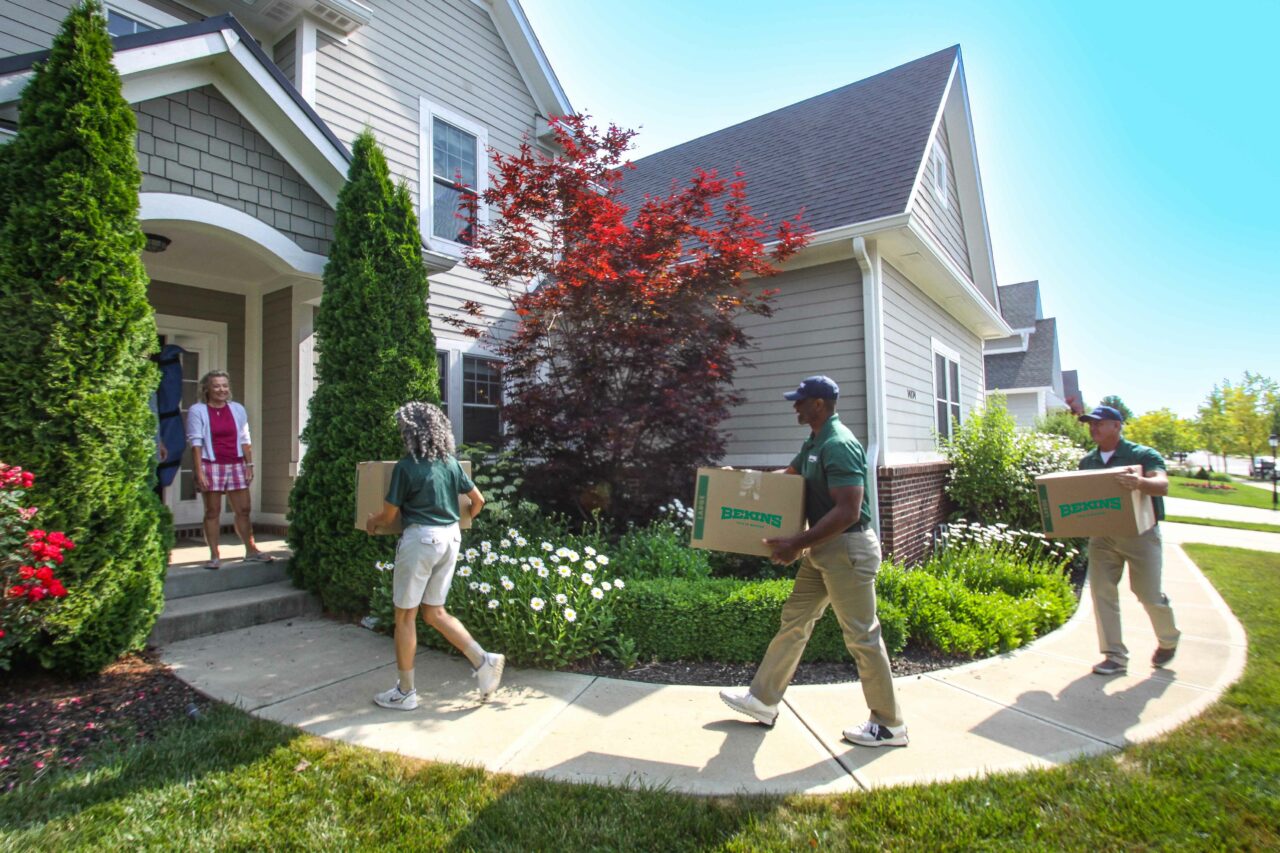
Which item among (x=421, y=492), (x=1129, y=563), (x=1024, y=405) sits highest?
(x=1024, y=405)

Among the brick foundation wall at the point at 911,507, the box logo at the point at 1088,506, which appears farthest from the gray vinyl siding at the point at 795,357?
the box logo at the point at 1088,506

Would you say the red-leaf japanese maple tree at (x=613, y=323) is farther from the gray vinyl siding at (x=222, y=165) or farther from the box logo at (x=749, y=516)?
the box logo at (x=749, y=516)

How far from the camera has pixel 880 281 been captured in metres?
7.99

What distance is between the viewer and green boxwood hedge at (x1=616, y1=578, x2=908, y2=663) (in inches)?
185

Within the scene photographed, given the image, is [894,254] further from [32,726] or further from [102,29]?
[32,726]

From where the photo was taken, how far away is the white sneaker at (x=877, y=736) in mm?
3340

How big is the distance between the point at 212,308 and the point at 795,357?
22.2 feet

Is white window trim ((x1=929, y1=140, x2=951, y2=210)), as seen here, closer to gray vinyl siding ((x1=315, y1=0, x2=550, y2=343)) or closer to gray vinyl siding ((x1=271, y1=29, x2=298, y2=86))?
gray vinyl siding ((x1=315, y1=0, x2=550, y2=343))

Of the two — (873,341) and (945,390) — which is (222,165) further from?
(945,390)

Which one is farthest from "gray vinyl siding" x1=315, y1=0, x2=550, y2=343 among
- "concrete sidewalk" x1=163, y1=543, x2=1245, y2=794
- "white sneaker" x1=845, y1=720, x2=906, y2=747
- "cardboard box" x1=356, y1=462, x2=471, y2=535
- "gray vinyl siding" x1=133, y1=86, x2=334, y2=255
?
"white sneaker" x1=845, y1=720, x2=906, y2=747

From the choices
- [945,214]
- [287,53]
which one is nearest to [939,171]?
[945,214]

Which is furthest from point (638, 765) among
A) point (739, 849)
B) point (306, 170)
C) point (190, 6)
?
point (190, 6)

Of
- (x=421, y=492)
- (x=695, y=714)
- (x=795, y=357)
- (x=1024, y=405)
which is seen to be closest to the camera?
(x=421, y=492)

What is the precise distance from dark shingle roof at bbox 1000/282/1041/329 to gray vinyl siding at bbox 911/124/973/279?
52.1 ft
